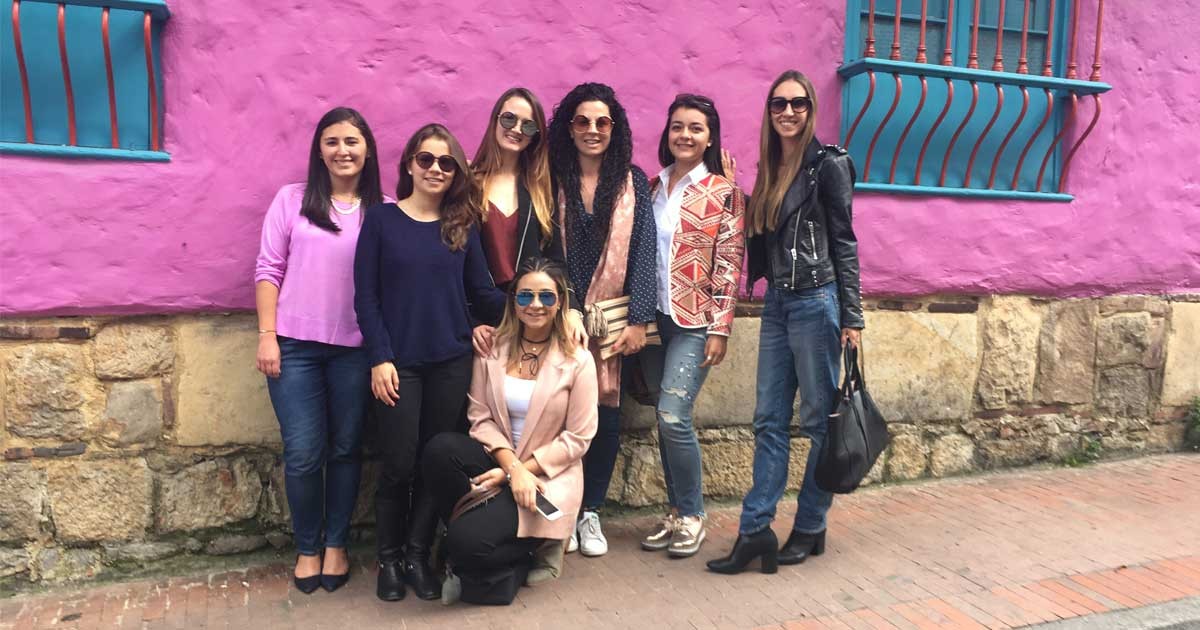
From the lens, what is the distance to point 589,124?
358 centimetres

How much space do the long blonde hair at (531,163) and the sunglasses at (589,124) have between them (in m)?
0.14

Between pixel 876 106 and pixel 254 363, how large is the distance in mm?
3211

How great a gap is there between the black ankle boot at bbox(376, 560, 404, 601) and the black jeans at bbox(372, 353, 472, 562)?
0.08 feet

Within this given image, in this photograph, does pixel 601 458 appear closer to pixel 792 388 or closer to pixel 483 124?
pixel 792 388

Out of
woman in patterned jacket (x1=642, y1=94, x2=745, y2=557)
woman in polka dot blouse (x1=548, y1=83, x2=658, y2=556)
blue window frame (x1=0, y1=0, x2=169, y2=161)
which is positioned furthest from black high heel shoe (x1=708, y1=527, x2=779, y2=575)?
blue window frame (x1=0, y1=0, x2=169, y2=161)

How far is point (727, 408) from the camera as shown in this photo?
447cm

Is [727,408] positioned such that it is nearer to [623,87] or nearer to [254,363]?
[623,87]

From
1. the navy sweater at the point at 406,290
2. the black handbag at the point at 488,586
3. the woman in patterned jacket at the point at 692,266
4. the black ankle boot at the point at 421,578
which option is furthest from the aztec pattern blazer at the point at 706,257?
the black ankle boot at the point at 421,578

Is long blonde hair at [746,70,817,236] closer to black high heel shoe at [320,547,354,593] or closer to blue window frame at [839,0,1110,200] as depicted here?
blue window frame at [839,0,1110,200]

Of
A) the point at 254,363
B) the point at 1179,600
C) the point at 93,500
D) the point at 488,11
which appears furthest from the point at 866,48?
the point at 93,500

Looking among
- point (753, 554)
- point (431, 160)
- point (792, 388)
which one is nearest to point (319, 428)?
point (431, 160)

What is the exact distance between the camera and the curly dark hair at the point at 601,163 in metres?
3.62

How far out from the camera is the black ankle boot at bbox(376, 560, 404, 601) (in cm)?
335

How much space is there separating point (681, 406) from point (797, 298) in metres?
0.63
